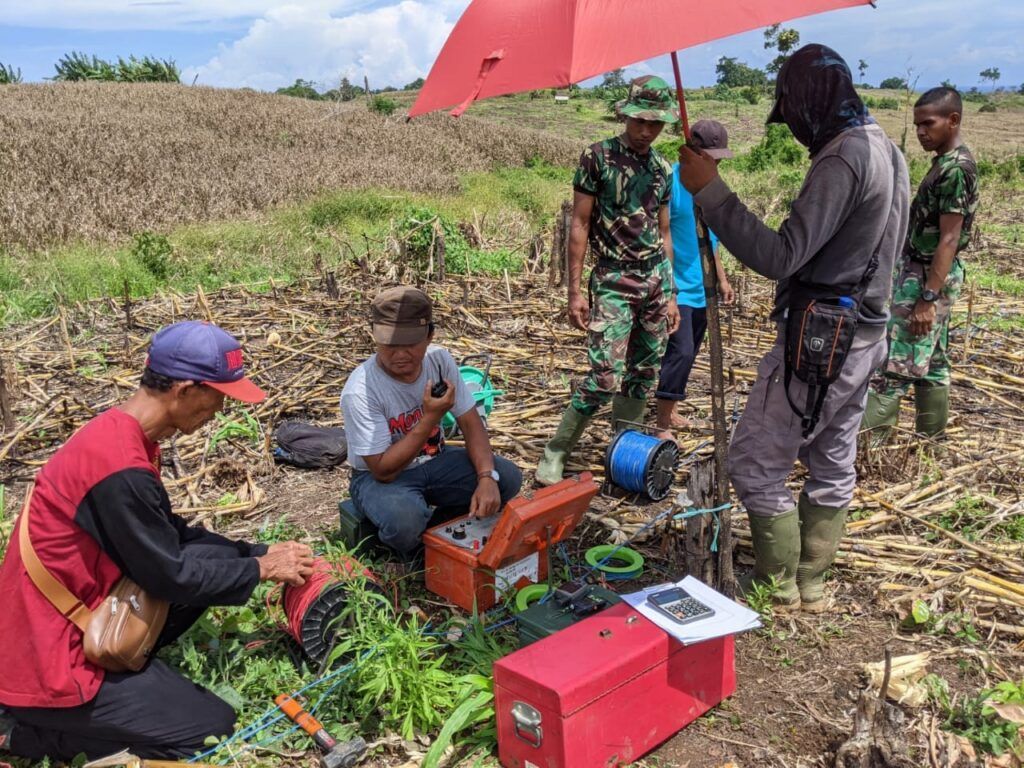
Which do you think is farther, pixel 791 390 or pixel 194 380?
pixel 791 390

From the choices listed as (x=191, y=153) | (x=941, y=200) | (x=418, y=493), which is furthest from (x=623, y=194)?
(x=191, y=153)

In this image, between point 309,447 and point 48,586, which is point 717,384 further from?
point 309,447

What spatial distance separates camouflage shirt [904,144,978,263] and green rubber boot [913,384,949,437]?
847 mm

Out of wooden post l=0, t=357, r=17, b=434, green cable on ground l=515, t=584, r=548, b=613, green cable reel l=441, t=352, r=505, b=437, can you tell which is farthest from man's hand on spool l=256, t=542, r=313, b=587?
wooden post l=0, t=357, r=17, b=434

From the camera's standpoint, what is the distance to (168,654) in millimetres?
3242

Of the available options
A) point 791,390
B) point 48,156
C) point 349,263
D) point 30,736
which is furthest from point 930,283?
point 48,156

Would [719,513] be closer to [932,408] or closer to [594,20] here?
[594,20]

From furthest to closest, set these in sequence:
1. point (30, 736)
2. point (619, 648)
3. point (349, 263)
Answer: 1. point (349, 263)
2. point (30, 736)
3. point (619, 648)

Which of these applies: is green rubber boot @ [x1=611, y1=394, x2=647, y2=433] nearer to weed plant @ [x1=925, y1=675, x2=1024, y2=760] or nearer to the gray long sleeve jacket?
the gray long sleeve jacket

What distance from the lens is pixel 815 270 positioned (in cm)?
299

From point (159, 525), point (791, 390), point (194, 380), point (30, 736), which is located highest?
point (194, 380)

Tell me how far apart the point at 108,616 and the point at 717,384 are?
2.35m

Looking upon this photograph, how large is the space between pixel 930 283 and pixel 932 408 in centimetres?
88

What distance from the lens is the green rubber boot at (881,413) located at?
4977 millimetres
